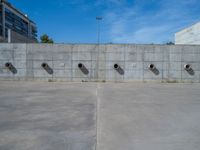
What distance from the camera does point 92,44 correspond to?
10.8 m

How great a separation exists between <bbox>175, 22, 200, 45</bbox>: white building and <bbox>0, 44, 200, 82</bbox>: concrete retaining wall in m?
4.61

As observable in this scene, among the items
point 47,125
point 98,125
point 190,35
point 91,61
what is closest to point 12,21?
point 190,35

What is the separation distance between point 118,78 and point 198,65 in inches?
174

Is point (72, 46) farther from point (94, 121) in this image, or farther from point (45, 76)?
point (94, 121)

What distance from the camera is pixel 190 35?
1593 cm

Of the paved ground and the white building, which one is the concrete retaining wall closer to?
the white building

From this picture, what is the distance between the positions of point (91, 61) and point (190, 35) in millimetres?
9530

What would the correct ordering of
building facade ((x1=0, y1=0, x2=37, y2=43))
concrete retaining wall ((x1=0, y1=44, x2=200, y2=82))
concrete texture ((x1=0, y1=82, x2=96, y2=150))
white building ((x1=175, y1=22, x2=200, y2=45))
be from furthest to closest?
building facade ((x1=0, y1=0, x2=37, y2=43))
white building ((x1=175, y1=22, x2=200, y2=45))
concrete retaining wall ((x1=0, y1=44, x2=200, y2=82))
concrete texture ((x1=0, y1=82, x2=96, y2=150))

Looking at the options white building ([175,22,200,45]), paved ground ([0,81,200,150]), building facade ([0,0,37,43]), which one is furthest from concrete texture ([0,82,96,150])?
building facade ([0,0,37,43])

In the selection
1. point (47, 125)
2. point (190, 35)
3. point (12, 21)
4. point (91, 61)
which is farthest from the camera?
point (12, 21)

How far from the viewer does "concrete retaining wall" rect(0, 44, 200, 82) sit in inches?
426

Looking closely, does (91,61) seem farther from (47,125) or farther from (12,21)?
(12,21)

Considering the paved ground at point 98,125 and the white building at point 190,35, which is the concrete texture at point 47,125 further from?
the white building at point 190,35

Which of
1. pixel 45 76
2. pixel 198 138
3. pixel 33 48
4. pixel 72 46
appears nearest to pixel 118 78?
pixel 72 46
